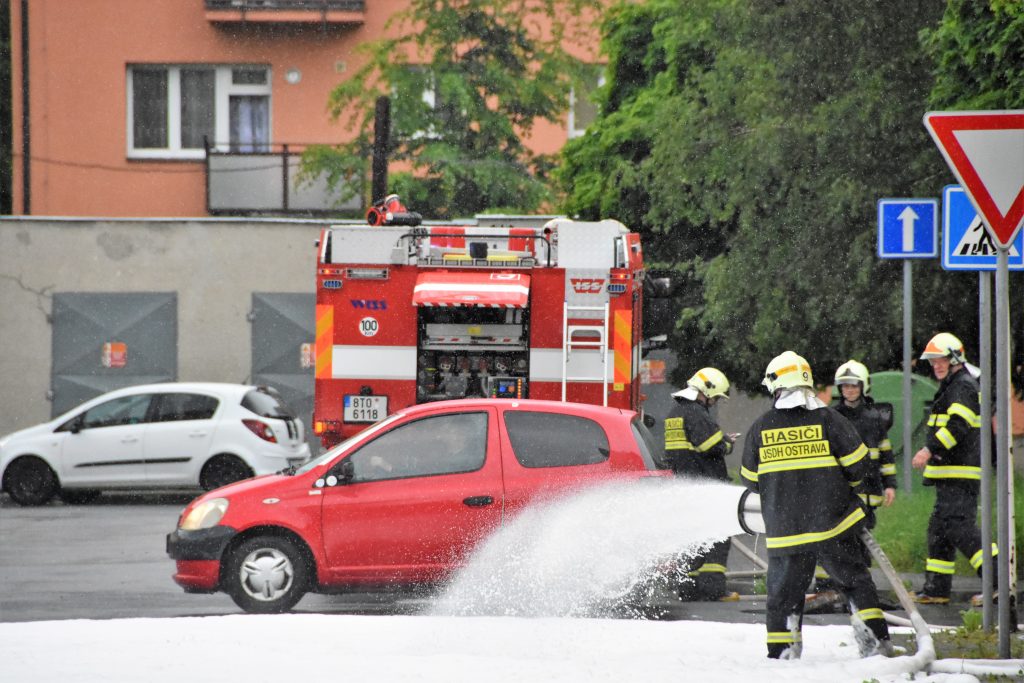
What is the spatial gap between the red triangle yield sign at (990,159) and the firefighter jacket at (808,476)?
127cm

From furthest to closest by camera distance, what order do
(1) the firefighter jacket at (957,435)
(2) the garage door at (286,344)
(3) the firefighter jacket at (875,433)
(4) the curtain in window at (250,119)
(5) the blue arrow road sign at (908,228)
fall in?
(4) the curtain in window at (250,119) < (2) the garage door at (286,344) < (5) the blue arrow road sign at (908,228) < (3) the firefighter jacket at (875,433) < (1) the firefighter jacket at (957,435)

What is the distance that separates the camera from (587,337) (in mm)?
13938

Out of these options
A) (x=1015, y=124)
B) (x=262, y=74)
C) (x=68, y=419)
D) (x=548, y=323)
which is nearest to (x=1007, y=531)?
(x=1015, y=124)

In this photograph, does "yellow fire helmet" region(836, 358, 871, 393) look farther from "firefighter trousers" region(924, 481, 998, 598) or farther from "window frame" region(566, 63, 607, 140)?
"window frame" region(566, 63, 607, 140)

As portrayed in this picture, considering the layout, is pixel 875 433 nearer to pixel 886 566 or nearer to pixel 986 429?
pixel 986 429

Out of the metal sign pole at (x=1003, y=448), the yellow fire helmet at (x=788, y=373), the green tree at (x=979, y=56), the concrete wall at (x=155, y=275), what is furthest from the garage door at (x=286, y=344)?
the metal sign pole at (x=1003, y=448)

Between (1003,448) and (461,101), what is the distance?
20.7 metres

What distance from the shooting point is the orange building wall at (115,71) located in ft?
102

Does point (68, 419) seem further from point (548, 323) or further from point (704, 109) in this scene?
point (704, 109)

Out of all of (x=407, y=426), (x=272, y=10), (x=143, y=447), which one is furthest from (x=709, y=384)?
(x=272, y=10)

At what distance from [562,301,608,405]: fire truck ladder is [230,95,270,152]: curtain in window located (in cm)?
1896

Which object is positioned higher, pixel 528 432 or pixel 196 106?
pixel 196 106

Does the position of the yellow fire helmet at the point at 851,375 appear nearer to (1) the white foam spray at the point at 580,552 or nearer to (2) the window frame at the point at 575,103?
(1) the white foam spray at the point at 580,552

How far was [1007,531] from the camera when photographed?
8039 mm
